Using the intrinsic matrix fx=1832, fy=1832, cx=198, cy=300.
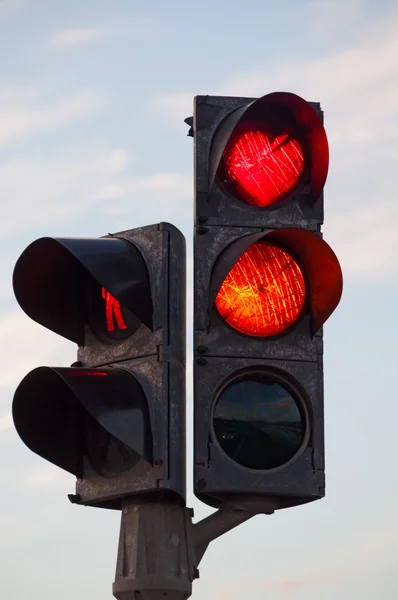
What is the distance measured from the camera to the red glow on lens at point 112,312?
892 cm

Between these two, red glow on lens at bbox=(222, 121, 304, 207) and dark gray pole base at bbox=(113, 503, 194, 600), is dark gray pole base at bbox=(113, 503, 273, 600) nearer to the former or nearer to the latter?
dark gray pole base at bbox=(113, 503, 194, 600)

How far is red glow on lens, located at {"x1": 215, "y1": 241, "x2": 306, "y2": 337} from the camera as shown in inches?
338

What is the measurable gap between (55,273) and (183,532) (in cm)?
144

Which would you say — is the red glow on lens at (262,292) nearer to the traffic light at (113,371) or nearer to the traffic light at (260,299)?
the traffic light at (260,299)

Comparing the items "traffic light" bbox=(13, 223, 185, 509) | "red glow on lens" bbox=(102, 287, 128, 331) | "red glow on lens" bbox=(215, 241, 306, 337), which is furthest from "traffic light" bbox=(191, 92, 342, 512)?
"red glow on lens" bbox=(102, 287, 128, 331)

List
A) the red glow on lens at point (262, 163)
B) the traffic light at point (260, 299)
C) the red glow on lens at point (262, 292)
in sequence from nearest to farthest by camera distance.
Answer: the traffic light at point (260, 299)
the red glow on lens at point (262, 292)
the red glow on lens at point (262, 163)

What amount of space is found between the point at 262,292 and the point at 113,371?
2.64 ft

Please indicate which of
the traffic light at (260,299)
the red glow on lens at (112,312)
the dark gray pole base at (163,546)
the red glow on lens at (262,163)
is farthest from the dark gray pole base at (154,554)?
the red glow on lens at (262,163)

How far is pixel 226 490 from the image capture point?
819cm

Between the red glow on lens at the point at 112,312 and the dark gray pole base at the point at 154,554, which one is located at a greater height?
the red glow on lens at the point at 112,312

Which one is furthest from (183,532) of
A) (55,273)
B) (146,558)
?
(55,273)

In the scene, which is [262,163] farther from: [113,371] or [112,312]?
[113,371]

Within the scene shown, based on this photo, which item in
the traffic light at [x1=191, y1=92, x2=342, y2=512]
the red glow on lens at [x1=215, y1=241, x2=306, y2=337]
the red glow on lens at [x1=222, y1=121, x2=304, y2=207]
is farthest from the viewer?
the red glow on lens at [x1=222, y1=121, x2=304, y2=207]

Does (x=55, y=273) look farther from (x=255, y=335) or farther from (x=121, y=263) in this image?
(x=255, y=335)
